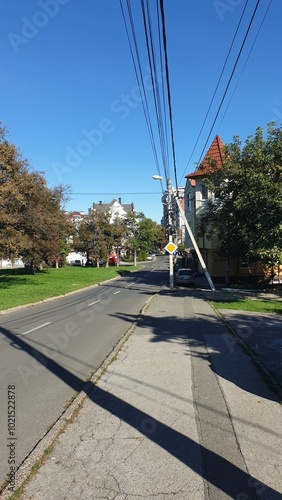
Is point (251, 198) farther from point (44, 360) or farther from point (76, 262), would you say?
point (76, 262)

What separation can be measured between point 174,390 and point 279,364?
2.34 meters

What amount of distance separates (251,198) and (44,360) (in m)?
12.9

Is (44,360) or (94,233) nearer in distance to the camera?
(44,360)

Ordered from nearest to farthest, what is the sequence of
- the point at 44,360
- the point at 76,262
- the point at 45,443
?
1. the point at 45,443
2. the point at 44,360
3. the point at 76,262

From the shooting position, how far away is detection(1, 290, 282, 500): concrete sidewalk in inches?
124

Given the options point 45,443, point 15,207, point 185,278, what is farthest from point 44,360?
point 185,278

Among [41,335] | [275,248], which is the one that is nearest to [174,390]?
[41,335]

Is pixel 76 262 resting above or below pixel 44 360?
above

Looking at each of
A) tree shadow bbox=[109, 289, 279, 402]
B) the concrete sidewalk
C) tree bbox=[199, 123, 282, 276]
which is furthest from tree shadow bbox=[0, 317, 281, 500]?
tree bbox=[199, 123, 282, 276]

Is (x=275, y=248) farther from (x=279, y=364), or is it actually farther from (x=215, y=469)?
(x=215, y=469)

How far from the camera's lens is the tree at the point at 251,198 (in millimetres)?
16547

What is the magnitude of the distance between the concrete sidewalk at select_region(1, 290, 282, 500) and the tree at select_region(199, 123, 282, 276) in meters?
10.8

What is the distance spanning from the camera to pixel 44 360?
750 cm

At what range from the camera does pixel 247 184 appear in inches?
725
